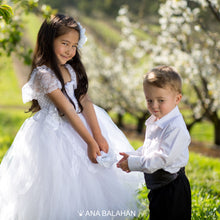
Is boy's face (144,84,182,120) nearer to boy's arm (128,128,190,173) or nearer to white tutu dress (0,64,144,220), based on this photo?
boy's arm (128,128,190,173)

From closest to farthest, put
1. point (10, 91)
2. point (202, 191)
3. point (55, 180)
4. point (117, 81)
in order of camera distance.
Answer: point (55, 180), point (202, 191), point (117, 81), point (10, 91)

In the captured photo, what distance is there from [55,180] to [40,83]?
778 mm

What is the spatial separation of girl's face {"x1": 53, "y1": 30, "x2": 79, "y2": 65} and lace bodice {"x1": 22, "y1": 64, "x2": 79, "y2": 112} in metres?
0.16

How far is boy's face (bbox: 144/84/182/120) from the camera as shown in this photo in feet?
6.48

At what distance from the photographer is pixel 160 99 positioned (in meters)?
1.99

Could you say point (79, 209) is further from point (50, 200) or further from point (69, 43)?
point (69, 43)

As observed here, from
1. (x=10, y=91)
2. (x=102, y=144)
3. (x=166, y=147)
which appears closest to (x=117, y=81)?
(x=102, y=144)

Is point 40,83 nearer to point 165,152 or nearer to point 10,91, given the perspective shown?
point 165,152

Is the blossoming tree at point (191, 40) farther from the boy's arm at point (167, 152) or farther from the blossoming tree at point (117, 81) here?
the blossoming tree at point (117, 81)

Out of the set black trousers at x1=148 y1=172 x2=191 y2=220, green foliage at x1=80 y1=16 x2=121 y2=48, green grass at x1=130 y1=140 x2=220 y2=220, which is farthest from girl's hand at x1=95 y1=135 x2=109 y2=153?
green foliage at x1=80 y1=16 x2=121 y2=48

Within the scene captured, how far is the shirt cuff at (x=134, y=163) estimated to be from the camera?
200cm

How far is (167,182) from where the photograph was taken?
2053 millimetres

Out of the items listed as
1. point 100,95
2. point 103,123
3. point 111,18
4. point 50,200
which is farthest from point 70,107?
point 111,18

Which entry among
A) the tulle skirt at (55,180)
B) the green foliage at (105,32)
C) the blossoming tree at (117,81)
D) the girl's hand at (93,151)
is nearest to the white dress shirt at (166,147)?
the girl's hand at (93,151)
